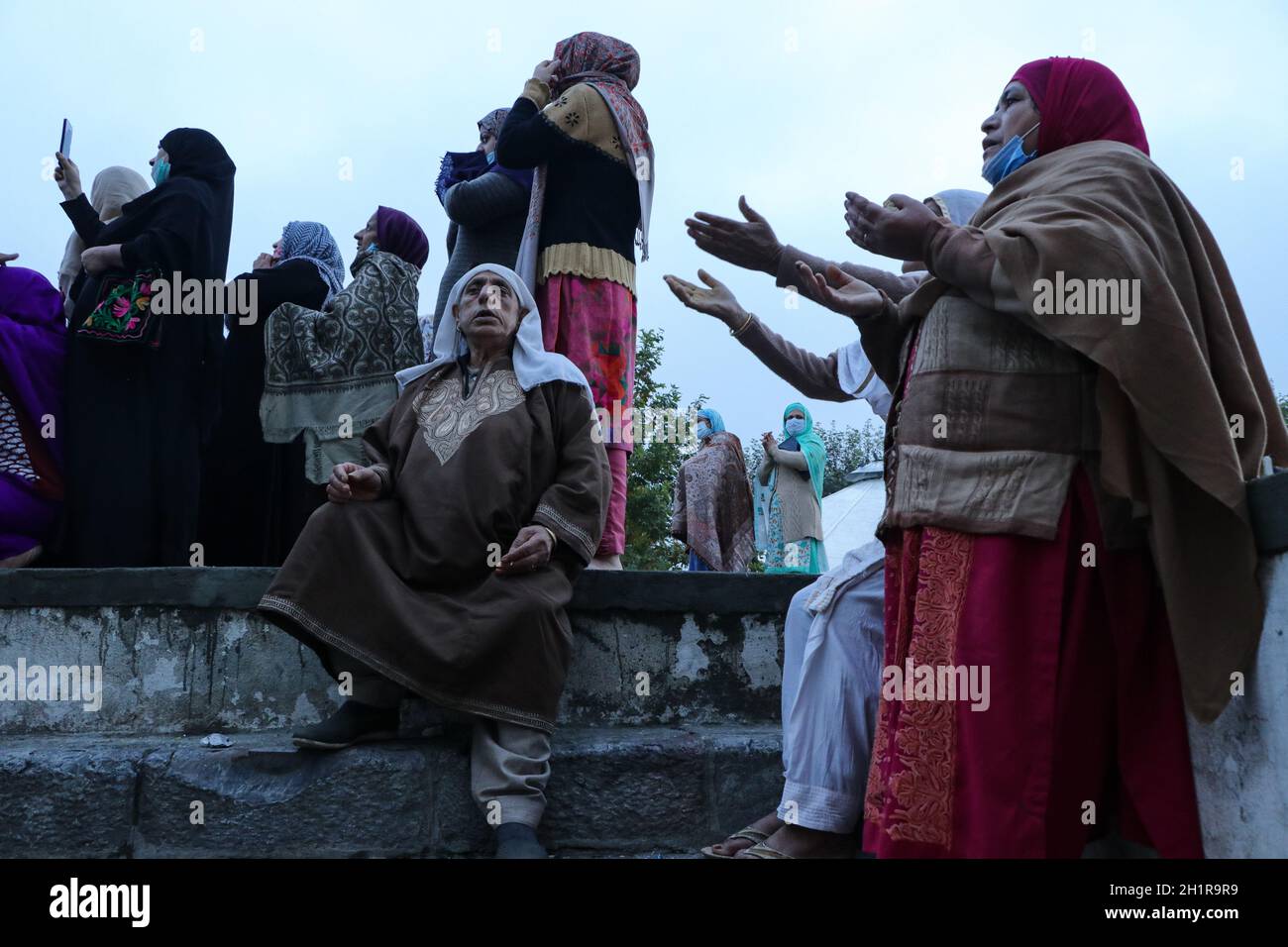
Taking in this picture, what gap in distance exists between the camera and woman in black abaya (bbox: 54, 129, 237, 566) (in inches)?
195

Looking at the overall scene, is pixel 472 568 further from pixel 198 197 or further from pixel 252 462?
pixel 198 197

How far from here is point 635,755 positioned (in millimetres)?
3867

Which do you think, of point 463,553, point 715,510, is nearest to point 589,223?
point 463,553

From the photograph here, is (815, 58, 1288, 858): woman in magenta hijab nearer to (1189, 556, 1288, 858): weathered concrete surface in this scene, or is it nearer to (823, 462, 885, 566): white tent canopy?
(1189, 556, 1288, 858): weathered concrete surface

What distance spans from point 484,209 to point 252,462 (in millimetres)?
1575

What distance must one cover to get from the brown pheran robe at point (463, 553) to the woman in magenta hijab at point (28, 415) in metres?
1.45

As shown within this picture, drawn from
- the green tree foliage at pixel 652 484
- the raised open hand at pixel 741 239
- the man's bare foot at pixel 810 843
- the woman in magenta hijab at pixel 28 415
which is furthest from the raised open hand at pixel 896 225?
the green tree foliage at pixel 652 484

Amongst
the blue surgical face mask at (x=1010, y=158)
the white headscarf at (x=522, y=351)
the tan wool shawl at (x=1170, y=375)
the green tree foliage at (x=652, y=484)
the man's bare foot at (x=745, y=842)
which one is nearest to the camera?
the tan wool shawl at (x=1170, y=375)

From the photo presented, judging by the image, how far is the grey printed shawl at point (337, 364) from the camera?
209 inches

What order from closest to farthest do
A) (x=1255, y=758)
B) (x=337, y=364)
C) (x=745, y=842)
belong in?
(x=1255, y=758)
(x=745, y=842)
(x=337, y=364)

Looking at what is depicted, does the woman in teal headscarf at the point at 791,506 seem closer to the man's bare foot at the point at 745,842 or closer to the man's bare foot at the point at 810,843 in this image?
the man's bare foot at the point at 745,842

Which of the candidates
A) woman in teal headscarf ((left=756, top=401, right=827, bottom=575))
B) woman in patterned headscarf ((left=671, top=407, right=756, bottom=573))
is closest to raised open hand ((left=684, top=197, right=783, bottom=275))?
woman in patterned headscarf ((left=671, top=407, right=756, bottom=573))

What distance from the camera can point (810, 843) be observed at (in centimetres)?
307
